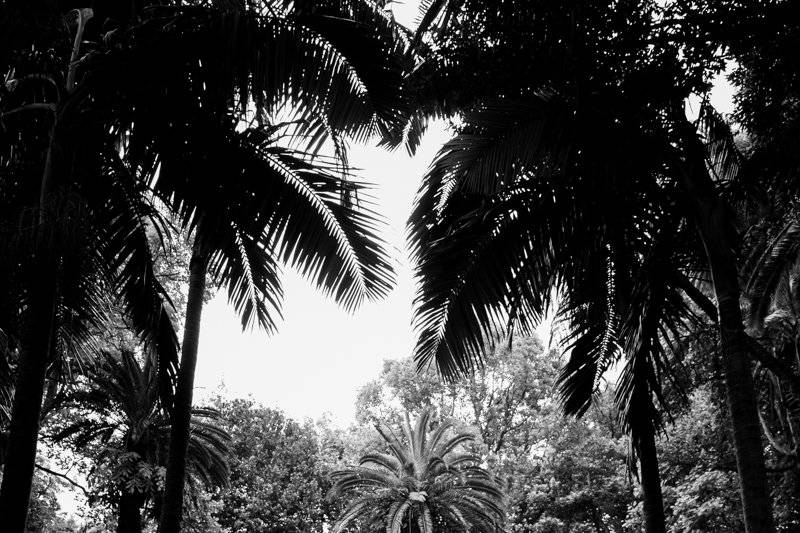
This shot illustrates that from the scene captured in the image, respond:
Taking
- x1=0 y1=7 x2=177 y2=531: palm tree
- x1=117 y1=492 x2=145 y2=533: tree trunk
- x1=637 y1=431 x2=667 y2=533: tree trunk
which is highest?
x1=0 y1=7 x2=177 y2=531: palm tree

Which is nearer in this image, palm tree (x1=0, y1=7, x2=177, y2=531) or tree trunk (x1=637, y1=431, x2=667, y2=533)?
palm tree (x1=0, y1=7, x2=177, y2=531)

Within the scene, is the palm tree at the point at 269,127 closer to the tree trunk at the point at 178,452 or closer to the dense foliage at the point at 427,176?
the dense foliage at the point at 427,176

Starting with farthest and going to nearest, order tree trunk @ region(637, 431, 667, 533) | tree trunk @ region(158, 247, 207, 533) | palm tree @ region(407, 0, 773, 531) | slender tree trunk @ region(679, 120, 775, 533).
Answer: tree trunk @ region(158, 247, 207, 533) → tree trunk @ region(637, 431, 667, 533) → palm tree @ region(407, 0, 773, 531) → slender tree trunk @ region(679, 120, 775, 533)

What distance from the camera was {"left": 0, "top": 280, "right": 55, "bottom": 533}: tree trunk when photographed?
4.41 m

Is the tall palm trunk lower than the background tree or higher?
lower

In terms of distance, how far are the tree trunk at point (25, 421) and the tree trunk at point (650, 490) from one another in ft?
17.3

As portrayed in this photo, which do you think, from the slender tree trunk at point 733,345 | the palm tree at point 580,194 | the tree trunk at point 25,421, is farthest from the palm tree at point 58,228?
the slender tree trunk at point 733,345

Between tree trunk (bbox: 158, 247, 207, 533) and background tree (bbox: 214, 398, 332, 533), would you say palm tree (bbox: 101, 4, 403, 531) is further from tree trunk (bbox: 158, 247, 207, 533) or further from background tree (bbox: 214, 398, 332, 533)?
background tree (bbox: 214, 398, 332, 533)

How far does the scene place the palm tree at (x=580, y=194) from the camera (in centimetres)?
570

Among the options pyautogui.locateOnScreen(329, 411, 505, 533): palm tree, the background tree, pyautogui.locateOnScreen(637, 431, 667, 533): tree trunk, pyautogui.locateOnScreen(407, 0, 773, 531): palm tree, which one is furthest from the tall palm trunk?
the background tree

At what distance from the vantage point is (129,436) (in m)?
15.2

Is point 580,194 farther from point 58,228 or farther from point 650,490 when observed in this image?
point 58,228

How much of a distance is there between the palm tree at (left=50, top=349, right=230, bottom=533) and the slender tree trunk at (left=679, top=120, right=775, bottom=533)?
12.0 meters

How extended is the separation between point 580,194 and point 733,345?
2052 mm
